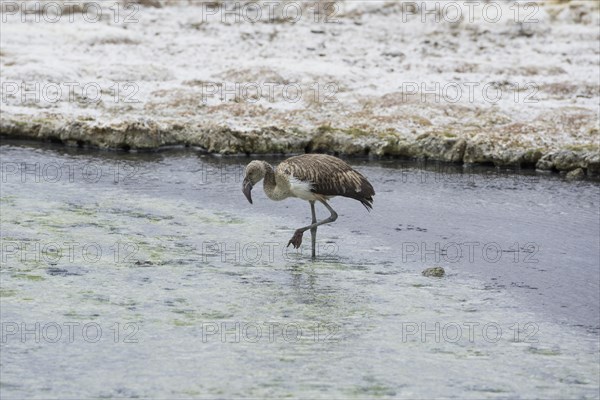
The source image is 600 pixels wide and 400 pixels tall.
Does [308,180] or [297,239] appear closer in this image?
[308,180]

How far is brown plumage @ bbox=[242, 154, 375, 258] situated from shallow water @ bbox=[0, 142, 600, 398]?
3.31 feet

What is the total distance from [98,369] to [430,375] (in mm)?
3501

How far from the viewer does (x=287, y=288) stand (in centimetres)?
1369

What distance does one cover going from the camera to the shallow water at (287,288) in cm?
1049

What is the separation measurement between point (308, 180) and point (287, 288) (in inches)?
77.5

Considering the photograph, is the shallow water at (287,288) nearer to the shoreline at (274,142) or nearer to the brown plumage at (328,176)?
the brown plumage at (328,176)

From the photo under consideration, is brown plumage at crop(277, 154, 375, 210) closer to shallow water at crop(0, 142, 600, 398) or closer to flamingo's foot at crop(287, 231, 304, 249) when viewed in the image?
flamingo's foot at crop(287, 231, 304, 249)

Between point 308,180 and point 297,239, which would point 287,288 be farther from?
point 308,180

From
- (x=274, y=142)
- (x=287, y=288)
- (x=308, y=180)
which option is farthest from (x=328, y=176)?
(x=274, y=142)

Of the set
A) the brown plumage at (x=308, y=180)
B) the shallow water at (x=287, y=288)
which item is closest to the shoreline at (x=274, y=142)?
the shallow water at (x=287, y=288)

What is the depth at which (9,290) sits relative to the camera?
13.1 m

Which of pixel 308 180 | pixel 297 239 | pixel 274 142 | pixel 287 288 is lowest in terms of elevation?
pixel 287 288

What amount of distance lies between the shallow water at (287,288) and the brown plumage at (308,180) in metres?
1.01

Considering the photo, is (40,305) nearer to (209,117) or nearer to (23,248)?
(23,248)
